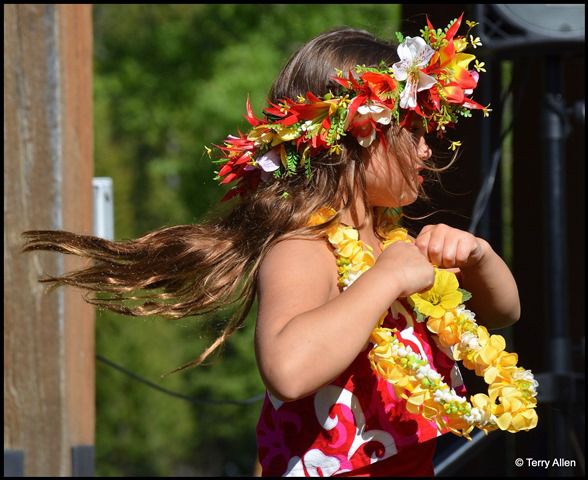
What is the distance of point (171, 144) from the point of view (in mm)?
16203

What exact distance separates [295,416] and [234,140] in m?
0.65

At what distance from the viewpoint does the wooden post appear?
3291 millimetres

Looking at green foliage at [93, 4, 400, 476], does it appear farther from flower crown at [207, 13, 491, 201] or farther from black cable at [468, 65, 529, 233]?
flower crown at [207, 13, 491, 201]

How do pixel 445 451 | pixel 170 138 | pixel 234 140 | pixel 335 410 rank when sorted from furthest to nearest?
pixel 170 138
pixel 445 451
pixel 234 140
pixel 335 410

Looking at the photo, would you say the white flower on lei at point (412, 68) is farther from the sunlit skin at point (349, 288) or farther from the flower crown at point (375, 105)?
the sunlit skin at point (349, 288)

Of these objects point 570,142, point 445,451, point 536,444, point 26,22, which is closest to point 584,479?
point 536,444

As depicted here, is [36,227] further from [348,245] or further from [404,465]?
[404,465]

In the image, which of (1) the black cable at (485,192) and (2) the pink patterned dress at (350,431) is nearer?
(2) the pink patterned dress at (350,431)

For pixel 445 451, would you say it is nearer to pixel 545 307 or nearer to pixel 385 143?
pixel 545 307

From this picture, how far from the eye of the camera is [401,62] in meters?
2.22
